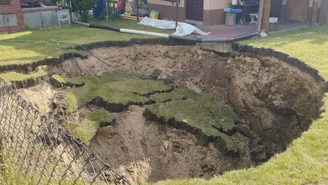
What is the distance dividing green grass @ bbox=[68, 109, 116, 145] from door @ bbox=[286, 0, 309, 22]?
10.3 metres

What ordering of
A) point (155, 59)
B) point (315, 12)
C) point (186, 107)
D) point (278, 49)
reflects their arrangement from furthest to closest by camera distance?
point (315, 12)
point (155, 59)
point (278, 49)
point (186, 107)

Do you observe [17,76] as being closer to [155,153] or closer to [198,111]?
[155,153]

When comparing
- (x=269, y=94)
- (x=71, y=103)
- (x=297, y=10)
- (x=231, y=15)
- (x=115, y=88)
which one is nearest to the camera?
(x=71, y=103)

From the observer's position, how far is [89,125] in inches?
310

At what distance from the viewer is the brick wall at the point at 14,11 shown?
13.3 meters

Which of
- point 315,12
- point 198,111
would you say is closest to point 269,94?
point 198,111

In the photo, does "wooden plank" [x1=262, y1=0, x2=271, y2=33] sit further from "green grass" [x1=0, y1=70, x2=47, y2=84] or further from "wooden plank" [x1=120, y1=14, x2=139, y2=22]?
"green grass" [x1=0, y1=70, x2=47, y2=84]

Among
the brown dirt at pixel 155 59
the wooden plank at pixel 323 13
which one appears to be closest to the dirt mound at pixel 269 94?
the brown dirt at pixel 155 59

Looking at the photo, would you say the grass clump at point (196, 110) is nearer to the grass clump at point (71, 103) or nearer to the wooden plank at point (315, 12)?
→ the grass clump at point (71, 103)

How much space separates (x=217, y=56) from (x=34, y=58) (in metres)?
5.57

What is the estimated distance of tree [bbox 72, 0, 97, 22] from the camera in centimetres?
1482

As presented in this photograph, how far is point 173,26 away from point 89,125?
7.04 metres

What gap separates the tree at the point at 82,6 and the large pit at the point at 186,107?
16.0 feet

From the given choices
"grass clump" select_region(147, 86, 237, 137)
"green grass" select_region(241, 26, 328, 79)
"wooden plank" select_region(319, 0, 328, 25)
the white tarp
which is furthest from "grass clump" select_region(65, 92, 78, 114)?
"wooden plank" select_region(319, 0, 328, 25)
